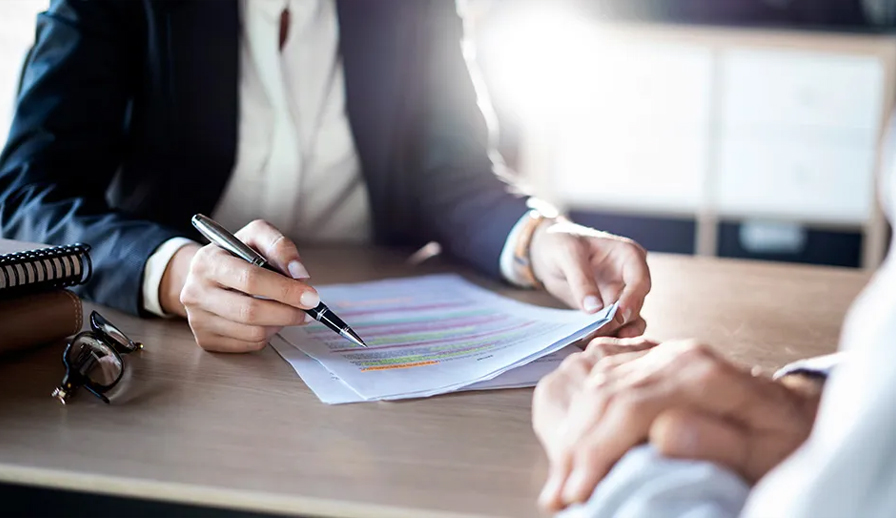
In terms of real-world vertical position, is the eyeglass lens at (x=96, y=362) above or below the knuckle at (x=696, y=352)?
below

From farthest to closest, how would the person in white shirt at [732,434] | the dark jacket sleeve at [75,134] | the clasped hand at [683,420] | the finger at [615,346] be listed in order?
the dark jacket sleeve at [75,134], the finger at [615,346], the clasped hand at [683,420], the person in white shirt at [732,434]

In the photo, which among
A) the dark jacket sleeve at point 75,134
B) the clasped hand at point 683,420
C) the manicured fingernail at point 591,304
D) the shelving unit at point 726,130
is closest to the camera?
the clasped hand at point 683,420

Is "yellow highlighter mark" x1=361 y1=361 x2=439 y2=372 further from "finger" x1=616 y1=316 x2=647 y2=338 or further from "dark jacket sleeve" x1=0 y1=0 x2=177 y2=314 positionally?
"dark jacket sleeve" x1=0 y1=0 x2=177 y2=314

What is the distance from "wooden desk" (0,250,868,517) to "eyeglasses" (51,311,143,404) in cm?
1

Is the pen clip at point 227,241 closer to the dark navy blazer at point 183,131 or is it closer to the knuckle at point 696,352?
the dark navy blazer at point 183,131

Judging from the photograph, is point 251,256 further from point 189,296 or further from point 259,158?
point 259,158

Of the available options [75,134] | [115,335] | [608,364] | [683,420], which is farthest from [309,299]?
[75,134]

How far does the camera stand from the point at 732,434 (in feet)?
1.67

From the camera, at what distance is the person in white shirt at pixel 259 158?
3.07 ft

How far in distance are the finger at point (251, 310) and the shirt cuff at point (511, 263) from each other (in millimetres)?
367

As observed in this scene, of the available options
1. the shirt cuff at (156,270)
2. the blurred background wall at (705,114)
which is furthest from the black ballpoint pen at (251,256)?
the blurred background wall at (705,114)

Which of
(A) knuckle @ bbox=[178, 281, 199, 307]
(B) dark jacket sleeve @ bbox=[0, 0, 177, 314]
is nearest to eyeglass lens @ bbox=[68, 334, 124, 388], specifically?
(A) knuckle @ bbox=[178, 281, 199, 307]

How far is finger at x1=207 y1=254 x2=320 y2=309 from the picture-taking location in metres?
0.80

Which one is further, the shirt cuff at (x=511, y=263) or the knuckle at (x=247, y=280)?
the shirt cuff at (x=511, y=263)
